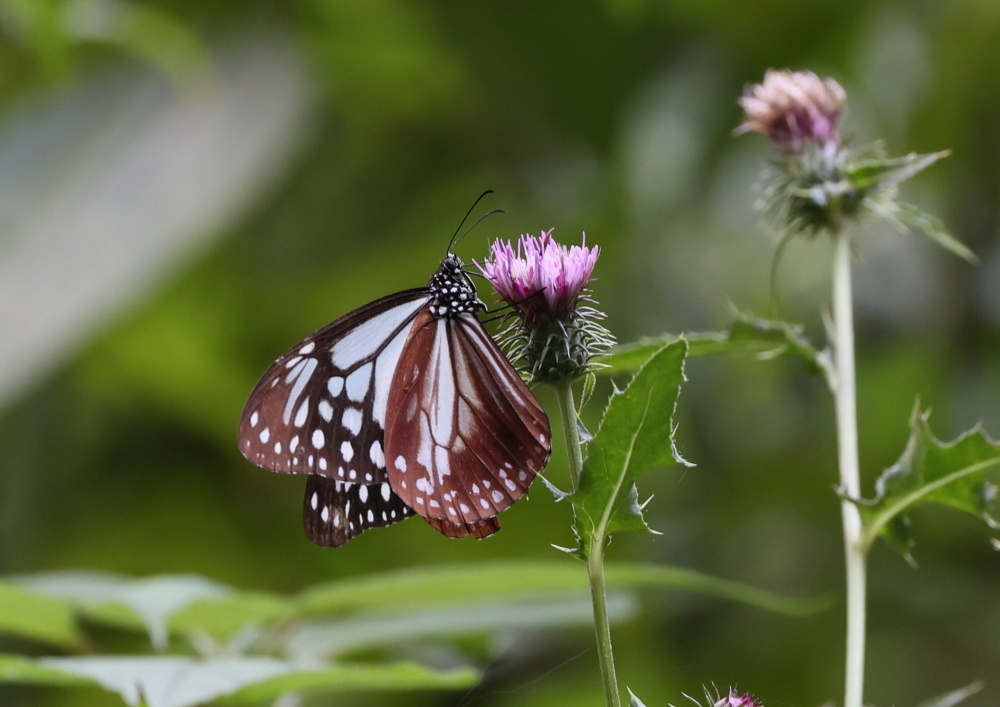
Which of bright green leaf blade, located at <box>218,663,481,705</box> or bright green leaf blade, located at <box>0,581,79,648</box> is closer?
bright green leaf blade, located at <box>218,663,481,705</box>

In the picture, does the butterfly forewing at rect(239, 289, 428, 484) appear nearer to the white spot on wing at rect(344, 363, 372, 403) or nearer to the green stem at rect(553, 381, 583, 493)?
the white spot on wing at rect(344, 363, 372, 403)

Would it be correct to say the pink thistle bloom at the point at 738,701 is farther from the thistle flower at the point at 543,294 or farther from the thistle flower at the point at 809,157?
the thistle flower at the point at 809,157

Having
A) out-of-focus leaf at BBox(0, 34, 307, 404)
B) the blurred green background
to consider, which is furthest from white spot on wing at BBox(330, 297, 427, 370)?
out-of-focus leaf at BBox(0, 34, 307, 404)

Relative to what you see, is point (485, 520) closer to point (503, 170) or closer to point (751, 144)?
point (503, 170)

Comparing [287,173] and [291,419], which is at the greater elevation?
[287,173]

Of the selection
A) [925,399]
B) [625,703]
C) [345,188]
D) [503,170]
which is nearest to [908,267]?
[925,399]

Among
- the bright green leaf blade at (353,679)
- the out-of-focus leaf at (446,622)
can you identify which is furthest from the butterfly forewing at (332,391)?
the out-of-focus leaf at (446,622)
